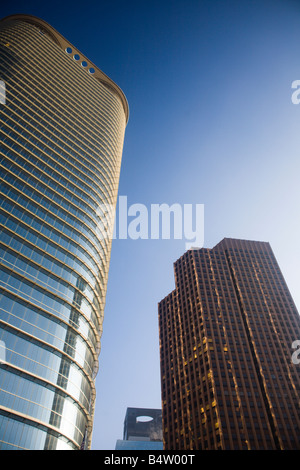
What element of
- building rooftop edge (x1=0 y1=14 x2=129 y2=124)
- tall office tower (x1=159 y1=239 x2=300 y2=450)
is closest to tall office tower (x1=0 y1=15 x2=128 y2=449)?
building rooftop edge (x1=0 y1=14 x2=129 y2=124)

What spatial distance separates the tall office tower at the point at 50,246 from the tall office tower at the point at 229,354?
5996cm

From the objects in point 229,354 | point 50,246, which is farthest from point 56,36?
point 229,354

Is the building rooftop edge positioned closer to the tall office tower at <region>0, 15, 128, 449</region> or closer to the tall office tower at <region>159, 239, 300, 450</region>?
the tall office tower at <region>0, 15, 128, 449</region>

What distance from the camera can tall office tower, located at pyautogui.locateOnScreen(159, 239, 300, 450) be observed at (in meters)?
105

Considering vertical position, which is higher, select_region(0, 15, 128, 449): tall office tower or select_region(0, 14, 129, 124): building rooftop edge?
select_region(0, 14, 129, 124): building rooftop edge

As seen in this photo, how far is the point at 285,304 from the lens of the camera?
147m

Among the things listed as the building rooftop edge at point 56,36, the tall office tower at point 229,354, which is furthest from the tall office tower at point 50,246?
the tall office tower at point 229,354

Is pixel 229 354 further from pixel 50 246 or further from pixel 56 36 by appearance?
pixel 56 36

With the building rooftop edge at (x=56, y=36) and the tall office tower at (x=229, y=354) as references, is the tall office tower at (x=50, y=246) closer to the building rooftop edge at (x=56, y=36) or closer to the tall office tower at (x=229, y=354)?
the building rooftop edge at (x=56, y=36)

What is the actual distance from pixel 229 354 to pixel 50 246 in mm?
86066

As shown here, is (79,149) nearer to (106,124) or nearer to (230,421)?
(106,124)

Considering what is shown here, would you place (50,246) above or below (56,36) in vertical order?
below

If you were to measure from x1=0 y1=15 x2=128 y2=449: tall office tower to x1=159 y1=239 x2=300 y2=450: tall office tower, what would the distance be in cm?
5996

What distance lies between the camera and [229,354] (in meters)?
121
